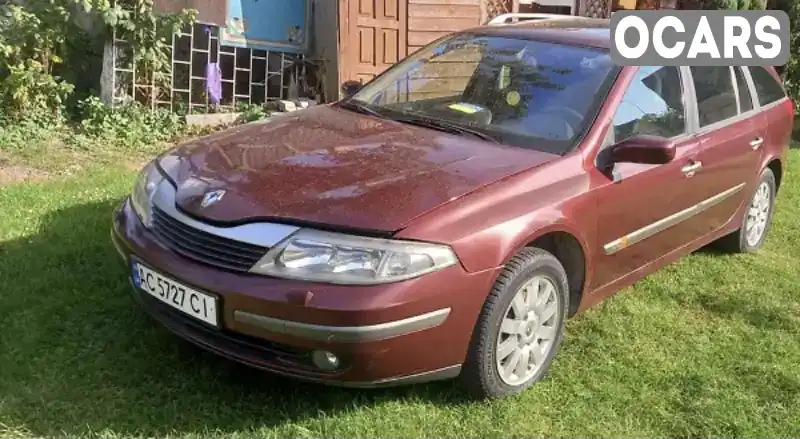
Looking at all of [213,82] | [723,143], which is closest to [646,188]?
[723,143]

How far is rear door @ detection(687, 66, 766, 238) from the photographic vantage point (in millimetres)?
4230

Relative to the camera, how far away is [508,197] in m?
3.11

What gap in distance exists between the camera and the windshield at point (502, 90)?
12.0ft

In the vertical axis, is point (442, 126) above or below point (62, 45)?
below

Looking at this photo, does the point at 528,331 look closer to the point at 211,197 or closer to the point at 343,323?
the point at 343,323

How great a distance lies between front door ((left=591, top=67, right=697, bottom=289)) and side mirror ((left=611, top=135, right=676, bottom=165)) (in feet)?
0.38

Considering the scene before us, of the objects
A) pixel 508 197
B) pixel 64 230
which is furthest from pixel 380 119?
pixel 64 230

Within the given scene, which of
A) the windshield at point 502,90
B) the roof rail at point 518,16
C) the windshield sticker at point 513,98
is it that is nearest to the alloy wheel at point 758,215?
the roof rail at point 518,16

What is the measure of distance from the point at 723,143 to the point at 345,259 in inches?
100

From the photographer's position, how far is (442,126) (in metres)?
3.76

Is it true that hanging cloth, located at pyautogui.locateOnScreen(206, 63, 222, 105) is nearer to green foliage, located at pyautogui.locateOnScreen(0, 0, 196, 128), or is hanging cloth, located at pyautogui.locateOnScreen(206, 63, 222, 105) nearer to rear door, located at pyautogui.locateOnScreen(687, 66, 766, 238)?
green foliage, located at pyautogui.locateOnScreen(0, 0, 196, 128)

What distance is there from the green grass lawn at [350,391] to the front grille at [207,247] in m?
0.58

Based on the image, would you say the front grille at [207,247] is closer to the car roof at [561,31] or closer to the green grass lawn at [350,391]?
the green grass lawn at [350,391]

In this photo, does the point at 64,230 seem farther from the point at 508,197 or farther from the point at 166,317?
the point at 508,197
